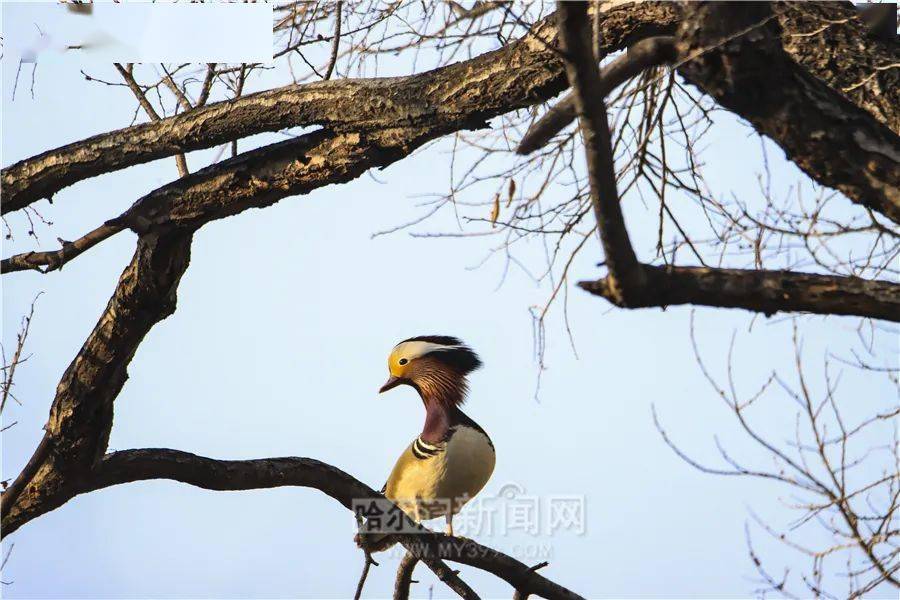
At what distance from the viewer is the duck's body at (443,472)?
11.3 feet

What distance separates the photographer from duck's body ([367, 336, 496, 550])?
3.45m

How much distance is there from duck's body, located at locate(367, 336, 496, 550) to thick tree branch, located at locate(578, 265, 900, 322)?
5.04 ft

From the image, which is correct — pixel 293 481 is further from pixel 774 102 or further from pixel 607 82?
pixel 774 102

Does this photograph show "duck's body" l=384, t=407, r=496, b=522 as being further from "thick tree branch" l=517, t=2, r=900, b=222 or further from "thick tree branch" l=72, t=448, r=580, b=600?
"thick tree branch" l=517, t=2, r=900, b=222

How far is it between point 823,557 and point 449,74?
202 centimetres

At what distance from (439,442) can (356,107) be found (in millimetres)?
1236

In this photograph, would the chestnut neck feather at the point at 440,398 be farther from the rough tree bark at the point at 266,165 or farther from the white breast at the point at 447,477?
the rough tree bark at the point at 266,165

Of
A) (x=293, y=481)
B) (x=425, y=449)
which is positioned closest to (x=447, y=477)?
(x=425, y=449)

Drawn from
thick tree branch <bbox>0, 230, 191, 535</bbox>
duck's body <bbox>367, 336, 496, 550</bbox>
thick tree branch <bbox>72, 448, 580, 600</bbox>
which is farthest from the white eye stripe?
thick tree branch <bbox>0, 230, 191, 535</bbox>

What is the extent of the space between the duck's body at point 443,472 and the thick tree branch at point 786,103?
1613 millimetres

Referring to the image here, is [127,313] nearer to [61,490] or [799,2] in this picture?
[61,490]

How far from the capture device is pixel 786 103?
7.43ft

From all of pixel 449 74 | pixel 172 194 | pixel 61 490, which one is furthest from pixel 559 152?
pixel 61 490

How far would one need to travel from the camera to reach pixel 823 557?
10.8ft
